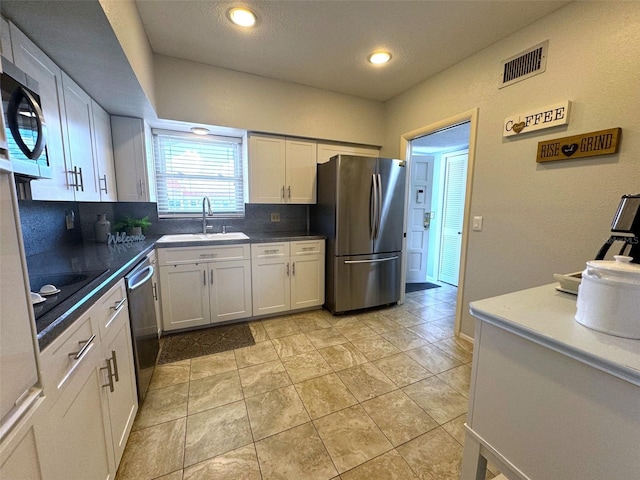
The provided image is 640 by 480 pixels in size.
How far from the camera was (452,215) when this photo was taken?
14.5ft

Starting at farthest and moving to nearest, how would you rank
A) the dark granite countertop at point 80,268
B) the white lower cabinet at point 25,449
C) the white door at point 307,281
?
the white door at point 307,281
the dark granite countertop at point 80,268
the white lower cabinet at point 25,449

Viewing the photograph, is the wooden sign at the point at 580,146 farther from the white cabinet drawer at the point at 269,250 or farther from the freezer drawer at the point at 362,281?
the white cabinet drawer at the point at 269,250

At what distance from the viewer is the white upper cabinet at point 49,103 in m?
1.22

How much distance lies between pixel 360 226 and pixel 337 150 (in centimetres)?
110

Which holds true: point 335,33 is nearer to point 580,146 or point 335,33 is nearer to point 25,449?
point 580,146

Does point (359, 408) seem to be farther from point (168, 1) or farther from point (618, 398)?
point (168, 1)

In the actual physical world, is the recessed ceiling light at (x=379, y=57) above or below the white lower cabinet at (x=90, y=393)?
above

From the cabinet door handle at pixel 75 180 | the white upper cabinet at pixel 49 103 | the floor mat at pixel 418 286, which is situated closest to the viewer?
the white upper cabinet at pixel 49 103

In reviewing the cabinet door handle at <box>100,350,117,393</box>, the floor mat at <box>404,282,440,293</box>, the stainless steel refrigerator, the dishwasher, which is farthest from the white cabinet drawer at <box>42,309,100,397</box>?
the floor mat at <box>404,282,440,293</box>

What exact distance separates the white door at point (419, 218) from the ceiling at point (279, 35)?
A: 1.78m

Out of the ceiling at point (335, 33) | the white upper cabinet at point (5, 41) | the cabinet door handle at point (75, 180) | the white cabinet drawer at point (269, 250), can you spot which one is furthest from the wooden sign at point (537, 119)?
the cabinet door handle at point (75, 180)

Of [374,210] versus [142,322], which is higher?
[374,210]

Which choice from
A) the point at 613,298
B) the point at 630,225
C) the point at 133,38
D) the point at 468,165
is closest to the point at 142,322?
the point at 133,38

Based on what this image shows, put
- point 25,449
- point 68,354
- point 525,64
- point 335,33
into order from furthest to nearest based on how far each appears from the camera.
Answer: point 335,33 < point 525,64 < point 68,354 < point 25,449
